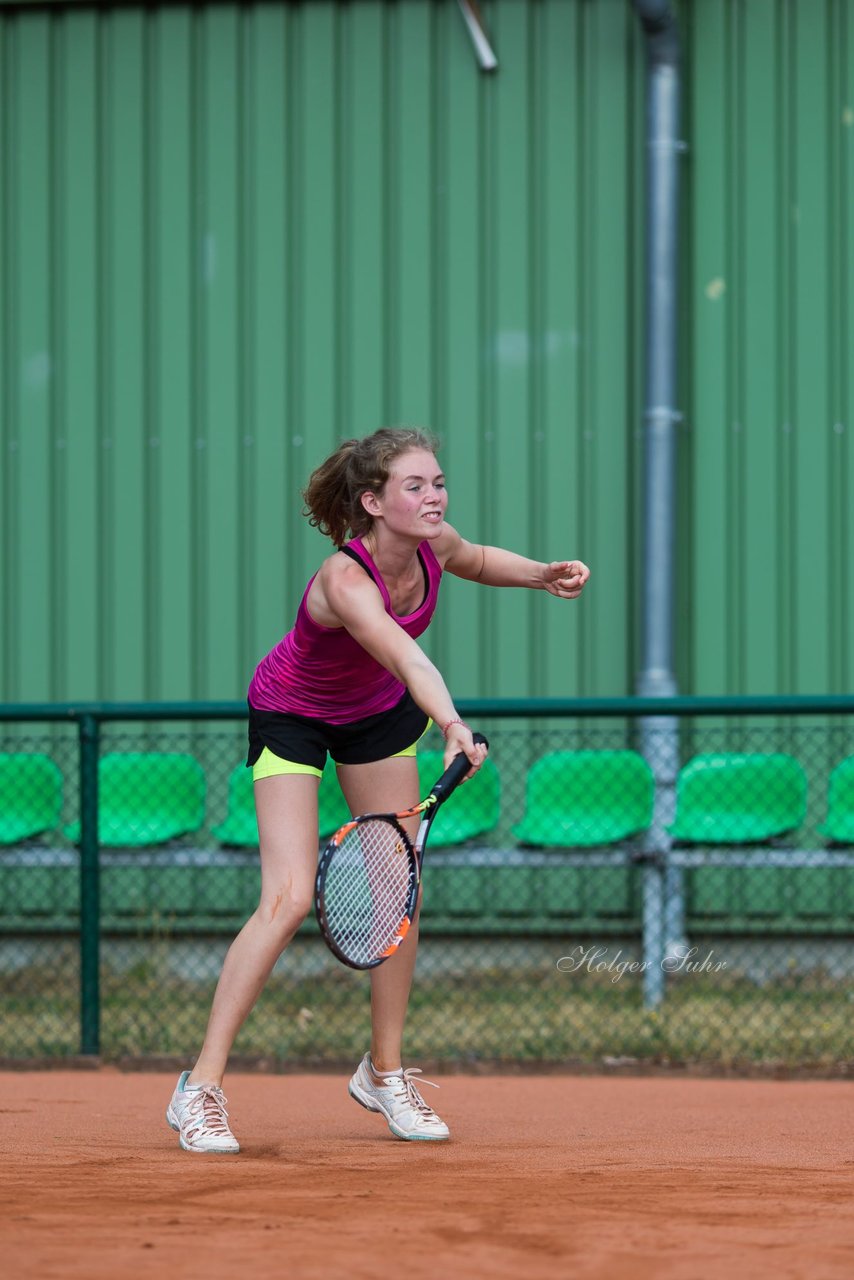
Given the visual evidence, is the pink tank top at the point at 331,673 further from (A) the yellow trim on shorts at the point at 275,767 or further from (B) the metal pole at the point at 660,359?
(B) the metal pole at the point at 660,359

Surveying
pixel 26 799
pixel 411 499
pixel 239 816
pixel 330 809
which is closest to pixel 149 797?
pixel 239 816

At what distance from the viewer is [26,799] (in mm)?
7660

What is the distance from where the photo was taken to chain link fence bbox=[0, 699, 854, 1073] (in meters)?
6.41

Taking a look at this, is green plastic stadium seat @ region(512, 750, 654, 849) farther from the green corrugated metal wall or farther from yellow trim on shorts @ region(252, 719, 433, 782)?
yellow trim on shorts @ region(252, 719, 433, 782)

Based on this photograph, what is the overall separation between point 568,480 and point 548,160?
165 centimetres

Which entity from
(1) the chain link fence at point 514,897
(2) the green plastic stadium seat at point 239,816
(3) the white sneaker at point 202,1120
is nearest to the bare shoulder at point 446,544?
(3) the white sneaker at point 202,1120

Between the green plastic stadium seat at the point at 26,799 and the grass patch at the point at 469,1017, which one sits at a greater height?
the green plastic stadium seat at the point at 26,799

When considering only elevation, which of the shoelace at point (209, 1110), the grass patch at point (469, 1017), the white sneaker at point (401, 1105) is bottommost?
the grass patch at point (469, 1017)

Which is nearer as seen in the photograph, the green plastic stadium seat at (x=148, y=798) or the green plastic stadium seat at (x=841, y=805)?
the green plastic stadium seat at (x=841, y=805)

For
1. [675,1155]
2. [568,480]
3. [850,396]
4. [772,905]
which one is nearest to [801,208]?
[850,396]

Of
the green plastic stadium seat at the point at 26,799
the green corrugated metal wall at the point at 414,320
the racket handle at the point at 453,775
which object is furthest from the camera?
the green corrugated metal wall at the point at 414,320

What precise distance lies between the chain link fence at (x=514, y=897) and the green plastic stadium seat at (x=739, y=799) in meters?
0.01

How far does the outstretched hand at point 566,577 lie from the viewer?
440 centimetres

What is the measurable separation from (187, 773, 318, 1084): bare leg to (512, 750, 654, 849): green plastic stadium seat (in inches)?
121
